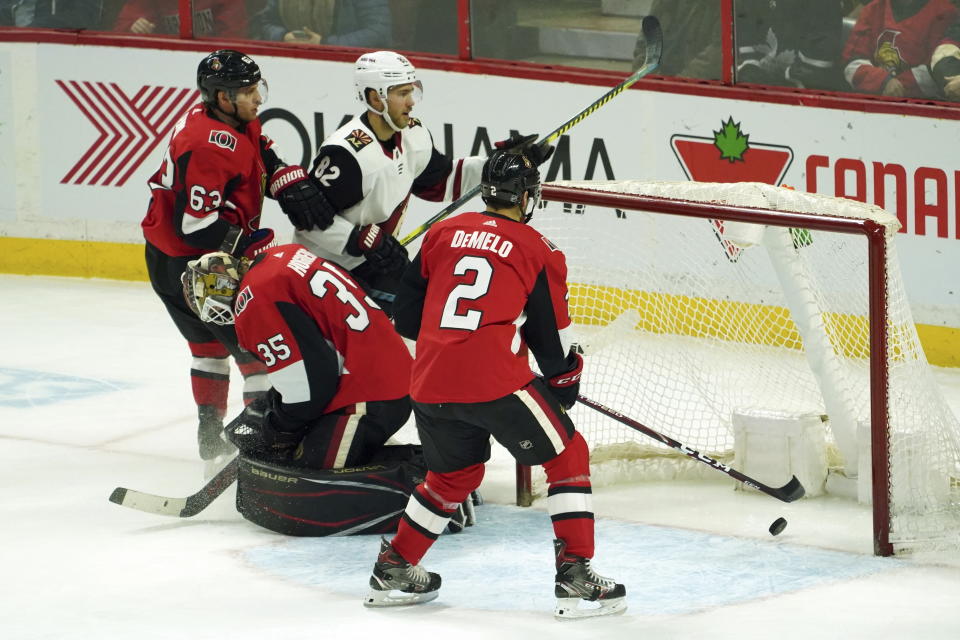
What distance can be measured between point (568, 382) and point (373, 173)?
1.20 metres

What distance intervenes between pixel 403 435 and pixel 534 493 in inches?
32.4

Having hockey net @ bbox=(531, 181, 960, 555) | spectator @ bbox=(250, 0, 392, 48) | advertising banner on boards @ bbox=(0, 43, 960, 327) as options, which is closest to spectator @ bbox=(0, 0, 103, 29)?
advertising banner on boards @ bbox=(0, 43, 960, 327)

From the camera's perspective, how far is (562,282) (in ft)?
11.4

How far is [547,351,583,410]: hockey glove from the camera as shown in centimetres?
354

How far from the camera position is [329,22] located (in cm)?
687

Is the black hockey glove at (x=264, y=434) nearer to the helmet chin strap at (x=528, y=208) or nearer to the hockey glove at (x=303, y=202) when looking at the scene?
the hockey glove at (x=303, y=202)

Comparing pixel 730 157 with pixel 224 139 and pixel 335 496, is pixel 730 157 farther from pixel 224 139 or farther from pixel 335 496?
pixel 335 496

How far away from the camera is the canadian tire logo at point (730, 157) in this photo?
5945mm

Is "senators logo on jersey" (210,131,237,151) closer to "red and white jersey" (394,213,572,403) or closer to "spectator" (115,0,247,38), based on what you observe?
"red and white jersey" (394,213,572,403)

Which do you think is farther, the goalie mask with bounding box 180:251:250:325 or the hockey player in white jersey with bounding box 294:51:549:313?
the hockey player in white jersey with bounding box 294:51:549:313

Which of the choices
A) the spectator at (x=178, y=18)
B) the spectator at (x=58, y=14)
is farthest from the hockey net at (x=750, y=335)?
the spectator at (x=58, y=14)

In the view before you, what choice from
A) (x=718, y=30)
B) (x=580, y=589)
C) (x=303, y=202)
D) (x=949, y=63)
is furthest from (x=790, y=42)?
(x=580, y=589)

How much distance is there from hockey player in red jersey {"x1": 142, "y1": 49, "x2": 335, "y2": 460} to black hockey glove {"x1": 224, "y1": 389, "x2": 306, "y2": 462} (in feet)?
1.11

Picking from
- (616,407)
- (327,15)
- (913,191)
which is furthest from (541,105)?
(616,407)
